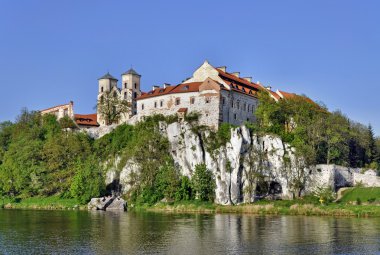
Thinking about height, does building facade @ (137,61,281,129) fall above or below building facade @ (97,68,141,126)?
below

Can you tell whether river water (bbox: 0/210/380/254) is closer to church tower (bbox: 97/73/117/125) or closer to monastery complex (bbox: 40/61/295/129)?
monastery complex (bbox: 40/61/295/129)

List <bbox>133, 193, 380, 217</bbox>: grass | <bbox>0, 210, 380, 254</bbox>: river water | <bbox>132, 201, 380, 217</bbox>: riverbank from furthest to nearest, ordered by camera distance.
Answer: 1. <bbox>133, 193, 380, 217</bbox>: grass
2. <bbox>132, 201, 380, 217</bbox>: riverbank
3. <bbox>0, 210, 380, 254</bbox>: river water

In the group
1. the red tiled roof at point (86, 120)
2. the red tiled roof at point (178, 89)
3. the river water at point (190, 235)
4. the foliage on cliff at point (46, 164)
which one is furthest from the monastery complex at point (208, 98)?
the river water at point (190, 235)

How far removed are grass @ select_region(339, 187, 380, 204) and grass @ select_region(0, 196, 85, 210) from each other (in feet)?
116

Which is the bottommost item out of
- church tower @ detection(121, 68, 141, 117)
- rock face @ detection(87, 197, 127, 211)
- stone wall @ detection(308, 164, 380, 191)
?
rock face @ detection(87, 197, 127, 211)

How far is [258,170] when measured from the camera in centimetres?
7562

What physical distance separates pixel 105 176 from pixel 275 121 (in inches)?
1051

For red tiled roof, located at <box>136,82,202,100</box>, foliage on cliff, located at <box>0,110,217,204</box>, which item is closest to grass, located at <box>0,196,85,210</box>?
foliage on cliff, located at <box>0,110,217,204</box>

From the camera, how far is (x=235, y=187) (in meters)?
74.6

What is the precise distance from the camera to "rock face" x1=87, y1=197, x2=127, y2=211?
7606 centimetres

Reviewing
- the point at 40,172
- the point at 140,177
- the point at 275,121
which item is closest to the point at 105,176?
the point at 140,177

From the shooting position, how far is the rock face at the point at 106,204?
76.1m

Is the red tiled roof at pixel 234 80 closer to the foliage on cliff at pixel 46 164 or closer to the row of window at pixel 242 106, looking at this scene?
the row of window at pixel 242 106

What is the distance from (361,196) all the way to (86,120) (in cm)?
5298
